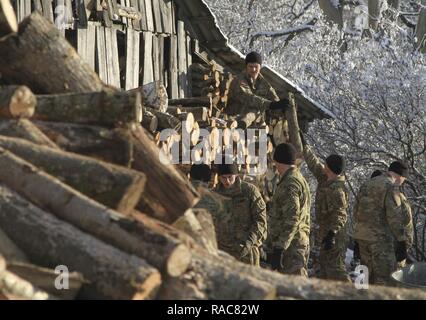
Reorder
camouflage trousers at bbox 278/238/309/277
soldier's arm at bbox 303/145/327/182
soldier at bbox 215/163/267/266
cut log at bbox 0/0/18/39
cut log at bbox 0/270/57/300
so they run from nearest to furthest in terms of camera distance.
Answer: cut log at bbox 0/270/57/300 < cut log at bbox 0/0/18/39 < soldier at bbox 215/163/267/266 < camouflage trousers at bbox 278/238/309/277 < soldier's arm at bbox 303/145/327/182

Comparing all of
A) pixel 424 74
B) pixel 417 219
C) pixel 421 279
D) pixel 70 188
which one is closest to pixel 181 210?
pixel 70 188

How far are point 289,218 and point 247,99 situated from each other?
311 centimetres

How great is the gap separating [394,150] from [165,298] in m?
10.0

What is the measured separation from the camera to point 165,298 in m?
4.52

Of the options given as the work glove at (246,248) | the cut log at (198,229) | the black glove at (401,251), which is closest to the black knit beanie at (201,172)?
the work glove at (246,248)

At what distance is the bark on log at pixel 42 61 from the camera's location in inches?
248

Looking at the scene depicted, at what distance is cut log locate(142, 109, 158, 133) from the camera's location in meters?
8.78

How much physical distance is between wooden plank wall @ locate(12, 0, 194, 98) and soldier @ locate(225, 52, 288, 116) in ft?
2.58

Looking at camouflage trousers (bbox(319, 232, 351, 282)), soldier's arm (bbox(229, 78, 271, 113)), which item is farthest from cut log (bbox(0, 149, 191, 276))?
soldier's arm (bbox(229, 78, 271, 113))

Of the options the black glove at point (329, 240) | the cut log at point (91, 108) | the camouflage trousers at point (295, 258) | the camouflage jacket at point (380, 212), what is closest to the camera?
the cut log at point (91, 108)

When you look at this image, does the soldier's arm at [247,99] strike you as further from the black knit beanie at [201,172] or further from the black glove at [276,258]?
the black glove at [276,258]

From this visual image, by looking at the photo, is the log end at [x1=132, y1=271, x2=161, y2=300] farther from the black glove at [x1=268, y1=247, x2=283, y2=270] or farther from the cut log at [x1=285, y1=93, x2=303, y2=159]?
the cut log at [x1=285, y1=93, x2=303, y2=159]

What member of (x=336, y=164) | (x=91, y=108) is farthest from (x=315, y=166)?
(x=91, y=108)

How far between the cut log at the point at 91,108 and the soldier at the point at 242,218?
3.15 m
